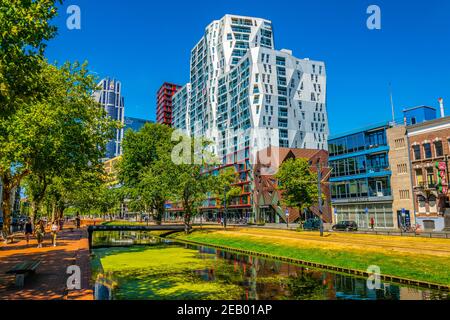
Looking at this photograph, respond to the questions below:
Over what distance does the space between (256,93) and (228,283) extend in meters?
85.6

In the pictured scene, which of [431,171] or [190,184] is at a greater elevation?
[431,171]

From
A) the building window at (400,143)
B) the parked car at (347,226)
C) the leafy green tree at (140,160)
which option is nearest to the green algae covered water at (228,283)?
the parked car at (347,226)

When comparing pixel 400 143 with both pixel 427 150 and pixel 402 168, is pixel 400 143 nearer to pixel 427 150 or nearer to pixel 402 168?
pixel 402 168

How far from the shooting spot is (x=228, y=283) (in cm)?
1980

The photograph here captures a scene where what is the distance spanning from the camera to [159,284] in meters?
19.2

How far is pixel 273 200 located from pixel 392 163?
33334 millimetres

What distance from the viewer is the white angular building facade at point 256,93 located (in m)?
101

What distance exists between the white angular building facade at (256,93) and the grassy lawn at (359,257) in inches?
2409

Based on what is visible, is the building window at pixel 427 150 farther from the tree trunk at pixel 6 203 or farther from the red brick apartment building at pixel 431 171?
the tree trunk at pixel 6 203

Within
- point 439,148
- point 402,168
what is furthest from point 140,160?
point 439,148

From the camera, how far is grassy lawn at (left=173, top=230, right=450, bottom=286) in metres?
19.3

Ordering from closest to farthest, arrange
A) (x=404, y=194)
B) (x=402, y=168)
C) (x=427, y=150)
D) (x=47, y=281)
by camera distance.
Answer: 1. (x=47, y=281)
2. (x=427, y=150)
3. (x=404, y=194)
4. (x=402, y=168)

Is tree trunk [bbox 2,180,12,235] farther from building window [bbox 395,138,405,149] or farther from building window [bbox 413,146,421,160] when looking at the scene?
building window [bbox 395,138,405,149]
